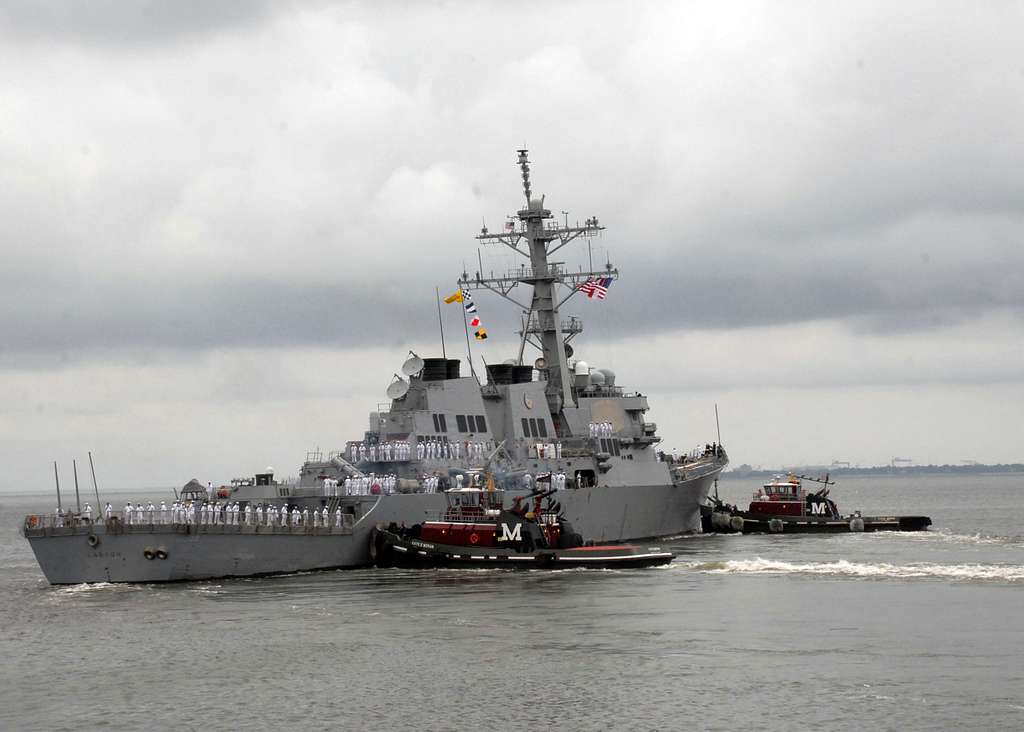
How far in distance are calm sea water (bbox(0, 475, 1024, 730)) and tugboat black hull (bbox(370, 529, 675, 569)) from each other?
2.09 ft

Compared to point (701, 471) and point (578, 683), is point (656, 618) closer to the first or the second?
point (578, 683)

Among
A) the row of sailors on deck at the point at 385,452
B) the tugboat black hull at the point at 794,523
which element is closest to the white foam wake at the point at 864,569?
the row of sailors on deck at the point at 385,452

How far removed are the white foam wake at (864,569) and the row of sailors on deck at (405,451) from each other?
9858 mm

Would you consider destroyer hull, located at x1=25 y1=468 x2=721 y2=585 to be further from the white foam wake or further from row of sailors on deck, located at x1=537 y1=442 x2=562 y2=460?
the white foam wake

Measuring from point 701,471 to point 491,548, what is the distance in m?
25.4

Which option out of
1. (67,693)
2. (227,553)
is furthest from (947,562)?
(67,693)

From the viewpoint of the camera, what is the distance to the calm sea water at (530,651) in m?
24.5

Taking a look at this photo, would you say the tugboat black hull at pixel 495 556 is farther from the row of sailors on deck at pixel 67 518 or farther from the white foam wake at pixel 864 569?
the row of sailors on deck at pixel 67 518

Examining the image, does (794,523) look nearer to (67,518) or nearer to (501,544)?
(501,544)

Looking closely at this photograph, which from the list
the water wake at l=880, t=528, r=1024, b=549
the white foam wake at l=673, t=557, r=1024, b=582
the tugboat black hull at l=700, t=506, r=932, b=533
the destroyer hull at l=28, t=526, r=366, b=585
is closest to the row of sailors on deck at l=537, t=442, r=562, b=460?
the white foam wake at l=673, t=557, r=1024, b=582

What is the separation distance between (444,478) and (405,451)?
1747 millimetres

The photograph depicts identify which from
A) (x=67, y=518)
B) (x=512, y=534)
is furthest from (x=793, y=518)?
(x=67, y=518)

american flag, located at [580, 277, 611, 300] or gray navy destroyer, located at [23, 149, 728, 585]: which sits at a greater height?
american flag, located at [580, 277, 611, 300]

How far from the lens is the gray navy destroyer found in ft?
137
